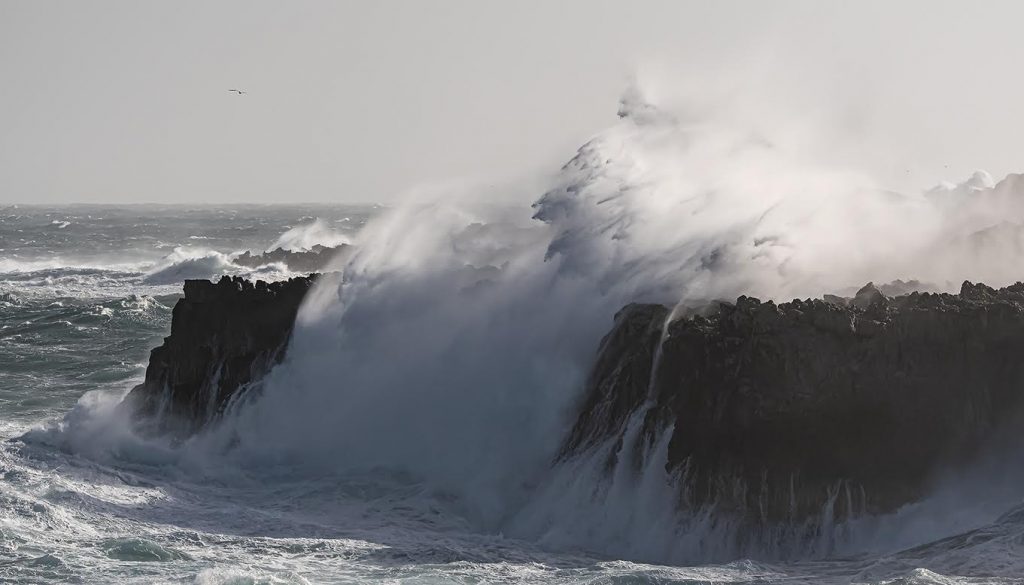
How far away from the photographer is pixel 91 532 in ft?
59.5

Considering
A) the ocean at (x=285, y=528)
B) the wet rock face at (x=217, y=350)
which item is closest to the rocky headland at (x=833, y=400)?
the ocean at (x=285, y=528)

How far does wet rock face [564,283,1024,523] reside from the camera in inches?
653

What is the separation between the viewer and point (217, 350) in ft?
82.7

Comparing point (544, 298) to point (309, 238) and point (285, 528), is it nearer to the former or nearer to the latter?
point (285, 528)

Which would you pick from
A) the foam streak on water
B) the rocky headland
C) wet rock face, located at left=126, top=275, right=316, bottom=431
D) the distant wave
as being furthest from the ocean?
the distant wave

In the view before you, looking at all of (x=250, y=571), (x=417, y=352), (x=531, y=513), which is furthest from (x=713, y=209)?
(x=250, y=571)

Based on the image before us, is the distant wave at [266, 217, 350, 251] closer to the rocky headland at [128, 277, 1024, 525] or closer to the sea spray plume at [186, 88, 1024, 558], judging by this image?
the sea spray plume at [186, 88, 1024, 558]

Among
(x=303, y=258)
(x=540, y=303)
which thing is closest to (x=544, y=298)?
(x=540, y=303)

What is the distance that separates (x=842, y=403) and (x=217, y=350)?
13078 mm

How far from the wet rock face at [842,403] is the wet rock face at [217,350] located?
32.5 feet

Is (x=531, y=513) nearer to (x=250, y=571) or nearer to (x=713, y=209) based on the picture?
(x=250, y=571)

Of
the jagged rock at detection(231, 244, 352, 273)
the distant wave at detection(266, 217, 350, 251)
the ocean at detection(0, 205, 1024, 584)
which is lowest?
the ocean at detection(0, 205, 1024, 584)

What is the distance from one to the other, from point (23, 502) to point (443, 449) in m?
6.51

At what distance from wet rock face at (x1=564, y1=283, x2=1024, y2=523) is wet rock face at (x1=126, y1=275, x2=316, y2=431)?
991 centimetres
